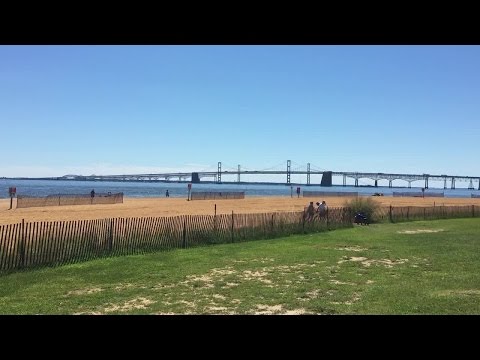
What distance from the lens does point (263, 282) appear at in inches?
387

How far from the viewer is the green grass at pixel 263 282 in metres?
7.66

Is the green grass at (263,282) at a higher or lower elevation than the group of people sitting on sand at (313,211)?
lower

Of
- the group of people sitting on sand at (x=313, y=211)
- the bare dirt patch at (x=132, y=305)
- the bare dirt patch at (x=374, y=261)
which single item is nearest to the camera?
the bare dirt patch at (x=132, y=305)

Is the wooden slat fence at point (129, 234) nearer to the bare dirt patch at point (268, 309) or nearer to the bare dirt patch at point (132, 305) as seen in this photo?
the bare dirt patch at point (132, 305)

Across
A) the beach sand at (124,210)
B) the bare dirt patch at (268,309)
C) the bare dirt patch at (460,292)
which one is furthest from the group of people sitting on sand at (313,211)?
the bare dirt patch at (268,309)

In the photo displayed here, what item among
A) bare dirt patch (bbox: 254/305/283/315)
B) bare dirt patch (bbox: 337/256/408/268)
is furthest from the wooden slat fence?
bare dirt patch (bbox: 254/305/283/315)

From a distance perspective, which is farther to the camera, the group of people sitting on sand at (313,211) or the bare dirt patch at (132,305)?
the group of people sitting on sand at (313,211)

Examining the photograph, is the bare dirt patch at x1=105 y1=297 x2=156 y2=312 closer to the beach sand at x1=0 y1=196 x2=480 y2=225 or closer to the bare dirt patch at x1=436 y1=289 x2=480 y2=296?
the bare dirt patch at x1=436 y1=289 x2=480 y2=296

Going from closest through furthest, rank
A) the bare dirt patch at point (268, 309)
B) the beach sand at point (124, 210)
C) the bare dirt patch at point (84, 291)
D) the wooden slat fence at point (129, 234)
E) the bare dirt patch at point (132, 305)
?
the bare dirt patch at point (268, 309), the bare dirt patch at point (132, 305), the bare dirt patch at point (84, 291), the wooden slat fence at point (129, 234), the beach sand at point (124, 210)

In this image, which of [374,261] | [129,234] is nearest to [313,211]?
[374,261]

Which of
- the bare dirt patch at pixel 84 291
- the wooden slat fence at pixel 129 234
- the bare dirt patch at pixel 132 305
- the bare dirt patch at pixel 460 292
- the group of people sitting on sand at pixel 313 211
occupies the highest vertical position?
the group of people sitting on sand at pixel 313 211
